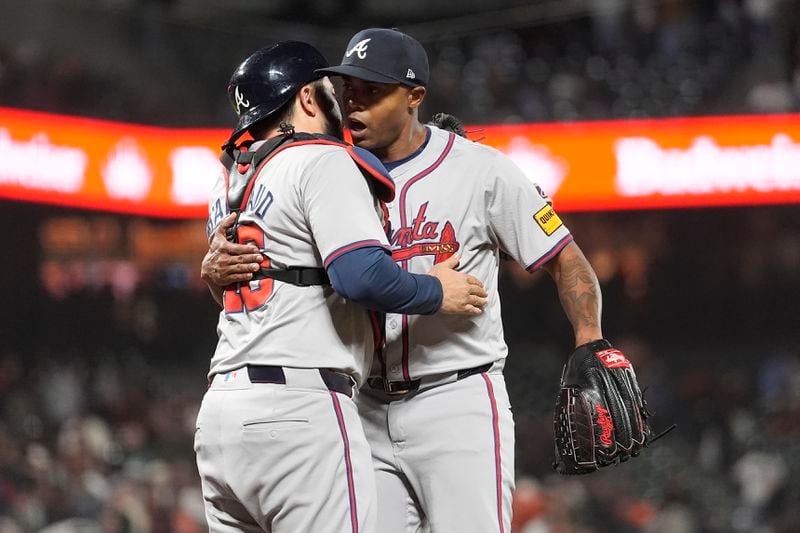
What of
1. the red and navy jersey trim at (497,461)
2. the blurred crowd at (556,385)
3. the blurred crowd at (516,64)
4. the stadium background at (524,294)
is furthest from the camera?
the blurred crowd at (516,64)

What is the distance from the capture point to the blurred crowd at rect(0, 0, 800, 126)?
26.9 feet

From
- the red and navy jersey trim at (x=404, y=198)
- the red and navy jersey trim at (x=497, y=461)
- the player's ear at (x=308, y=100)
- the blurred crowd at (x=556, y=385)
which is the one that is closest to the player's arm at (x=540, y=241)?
the red and navy jersey trim at (x=404, y=198)

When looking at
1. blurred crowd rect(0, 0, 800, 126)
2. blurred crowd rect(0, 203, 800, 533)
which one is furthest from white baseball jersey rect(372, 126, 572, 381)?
blurred crowd rect(0, 0, 800, 126)

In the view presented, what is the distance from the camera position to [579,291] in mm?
2727

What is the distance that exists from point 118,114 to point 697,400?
17.5 ft

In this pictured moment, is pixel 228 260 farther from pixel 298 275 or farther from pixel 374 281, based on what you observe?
pixel 374 281

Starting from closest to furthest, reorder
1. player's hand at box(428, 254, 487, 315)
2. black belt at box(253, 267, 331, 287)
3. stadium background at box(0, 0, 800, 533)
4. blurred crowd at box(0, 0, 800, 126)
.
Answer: black belt at box(253, 267, 331, 287) < player's hand at box(428, 254, 487, 315) < stadium background at box(0, 0, 800, 533) < blurred crowd at box(0, 0, 800, 126)

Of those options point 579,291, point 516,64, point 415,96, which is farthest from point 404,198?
point 516,64

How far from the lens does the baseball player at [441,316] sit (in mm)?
2641

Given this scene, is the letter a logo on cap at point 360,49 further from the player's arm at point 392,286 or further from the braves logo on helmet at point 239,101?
the player's arm at point 392,286

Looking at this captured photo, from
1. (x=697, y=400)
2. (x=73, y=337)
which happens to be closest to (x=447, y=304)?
(x=697, y=400)

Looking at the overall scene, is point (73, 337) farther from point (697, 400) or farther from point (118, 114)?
point (697, 400)

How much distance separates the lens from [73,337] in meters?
8.86

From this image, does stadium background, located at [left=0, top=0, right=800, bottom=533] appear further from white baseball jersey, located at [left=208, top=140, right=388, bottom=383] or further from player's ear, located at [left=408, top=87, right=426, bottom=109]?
white baseball jersey, located at [left=208, top=140, right=388, bottom=383]
